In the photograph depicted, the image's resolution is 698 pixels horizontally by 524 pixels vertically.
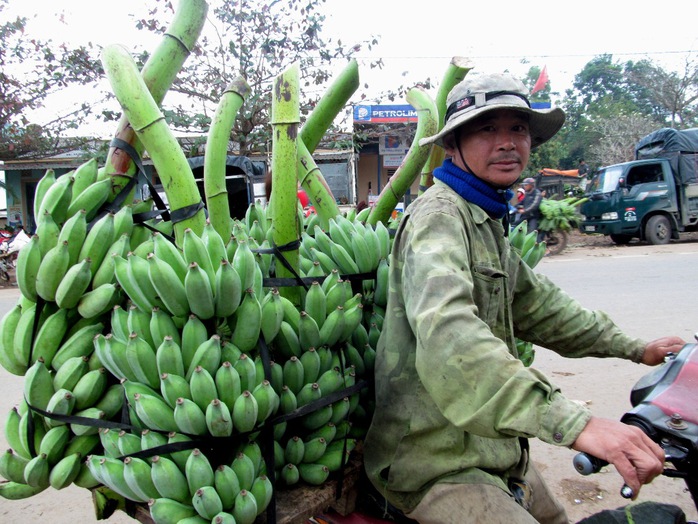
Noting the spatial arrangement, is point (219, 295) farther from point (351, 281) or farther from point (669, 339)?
point (669, 339)

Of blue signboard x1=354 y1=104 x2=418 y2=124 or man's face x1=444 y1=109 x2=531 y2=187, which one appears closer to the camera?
man's face x1=444 y1=109 x2=531 y2=187

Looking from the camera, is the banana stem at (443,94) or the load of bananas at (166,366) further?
the banana stem at (443,94)

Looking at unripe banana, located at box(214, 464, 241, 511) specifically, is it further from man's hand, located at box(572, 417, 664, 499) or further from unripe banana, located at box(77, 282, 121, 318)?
man's hand, located at box(572, 417, 664, 499)

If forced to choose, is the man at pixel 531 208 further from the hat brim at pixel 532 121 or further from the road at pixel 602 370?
the hat brim at pixel 532 121

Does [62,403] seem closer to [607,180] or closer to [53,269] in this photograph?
[53,269]

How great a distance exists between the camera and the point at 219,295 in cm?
142

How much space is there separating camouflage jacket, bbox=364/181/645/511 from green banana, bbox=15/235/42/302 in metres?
1.01

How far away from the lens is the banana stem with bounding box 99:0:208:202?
1.81 metres

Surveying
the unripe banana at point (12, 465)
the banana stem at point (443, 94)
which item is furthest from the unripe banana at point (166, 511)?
the banana stem at point (443, 94)

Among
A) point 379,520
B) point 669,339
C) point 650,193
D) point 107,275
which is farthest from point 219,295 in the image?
point 650,193

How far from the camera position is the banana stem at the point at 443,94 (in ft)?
7.13

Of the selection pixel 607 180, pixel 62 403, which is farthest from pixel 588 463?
pixel 607 180

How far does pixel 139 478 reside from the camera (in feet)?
4.24

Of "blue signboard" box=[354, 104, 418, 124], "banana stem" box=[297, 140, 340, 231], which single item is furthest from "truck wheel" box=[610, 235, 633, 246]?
"banana stem" box=[297, 140, 340, 231]
